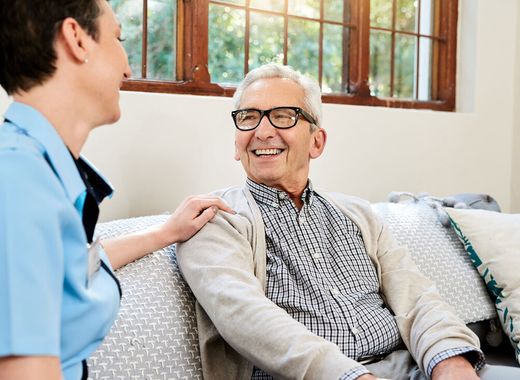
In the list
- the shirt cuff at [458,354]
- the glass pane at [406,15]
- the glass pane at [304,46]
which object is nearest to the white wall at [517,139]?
the glass pane at [406,15]

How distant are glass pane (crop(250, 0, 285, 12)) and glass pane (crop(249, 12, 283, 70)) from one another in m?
0.03

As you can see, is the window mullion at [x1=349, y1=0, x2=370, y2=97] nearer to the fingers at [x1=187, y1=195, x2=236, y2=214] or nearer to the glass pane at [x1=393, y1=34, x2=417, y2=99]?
the glass pane at [x1=393, y1=34, x2=417, y2=99]

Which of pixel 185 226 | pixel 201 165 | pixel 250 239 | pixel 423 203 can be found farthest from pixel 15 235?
pixel 423 203

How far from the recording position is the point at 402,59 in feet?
10.2

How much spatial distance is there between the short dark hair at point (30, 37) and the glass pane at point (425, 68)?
2.56m

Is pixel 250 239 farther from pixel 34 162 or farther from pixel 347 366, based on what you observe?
pixel 34 162

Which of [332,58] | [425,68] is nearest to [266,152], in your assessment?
[332,58]

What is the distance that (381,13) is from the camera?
2971mm

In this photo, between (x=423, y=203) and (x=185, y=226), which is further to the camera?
(x=423, y=203)

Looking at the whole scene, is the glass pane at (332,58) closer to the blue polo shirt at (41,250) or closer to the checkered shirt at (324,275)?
the checkered shirt at (324,275)

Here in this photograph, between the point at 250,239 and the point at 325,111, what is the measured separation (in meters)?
1.03

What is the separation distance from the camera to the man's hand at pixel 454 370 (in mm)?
1520

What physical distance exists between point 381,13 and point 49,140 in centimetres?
239

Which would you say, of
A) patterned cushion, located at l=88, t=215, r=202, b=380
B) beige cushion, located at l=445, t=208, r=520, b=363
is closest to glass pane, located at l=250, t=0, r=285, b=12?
beige cushion, located at l=445, t=208, r=520, b=363
